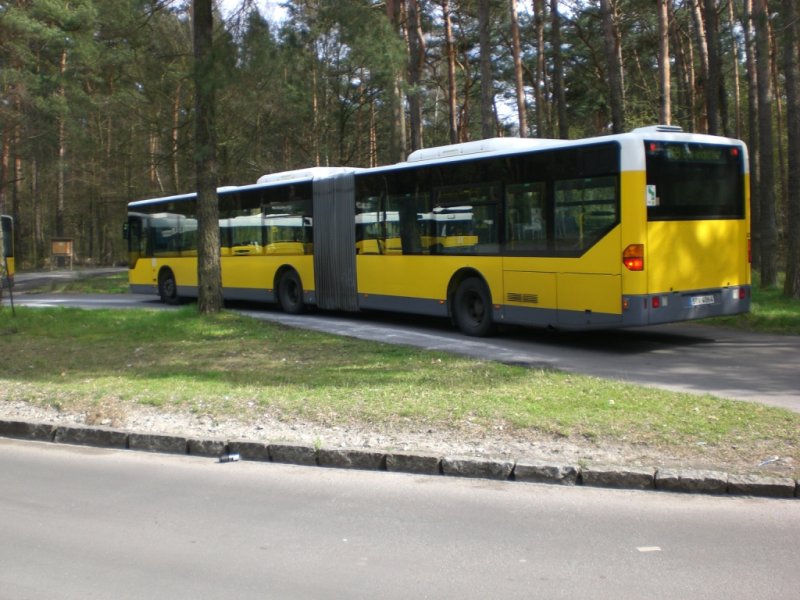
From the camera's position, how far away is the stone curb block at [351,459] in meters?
7.18

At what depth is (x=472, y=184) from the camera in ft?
49.0

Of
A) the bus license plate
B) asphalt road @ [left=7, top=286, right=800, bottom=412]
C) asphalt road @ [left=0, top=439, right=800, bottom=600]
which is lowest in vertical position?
asphalt road @ [left=0, top=439, right=800, bottom=600]

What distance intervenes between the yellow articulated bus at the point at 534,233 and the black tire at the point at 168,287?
5320 mm

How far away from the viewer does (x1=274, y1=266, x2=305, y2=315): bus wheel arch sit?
19.6 meters

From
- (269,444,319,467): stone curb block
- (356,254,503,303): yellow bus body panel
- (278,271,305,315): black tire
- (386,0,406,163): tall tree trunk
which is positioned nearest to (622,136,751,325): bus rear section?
(356,254,503,303): yellow bus body panel

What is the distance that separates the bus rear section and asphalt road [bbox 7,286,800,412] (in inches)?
27.1

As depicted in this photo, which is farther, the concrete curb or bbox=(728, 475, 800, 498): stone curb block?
the concrete curb

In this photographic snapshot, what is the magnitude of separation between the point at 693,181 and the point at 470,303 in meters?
4.52

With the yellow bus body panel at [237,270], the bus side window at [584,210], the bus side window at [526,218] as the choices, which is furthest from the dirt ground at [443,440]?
the yellow bus body panel at [237,270]

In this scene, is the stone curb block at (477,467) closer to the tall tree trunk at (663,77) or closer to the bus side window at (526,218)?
the bus side window at (526,218)

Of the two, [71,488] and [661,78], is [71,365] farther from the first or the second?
[661,78]

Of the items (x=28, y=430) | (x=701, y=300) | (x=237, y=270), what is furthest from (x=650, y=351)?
(x=237, y=270)

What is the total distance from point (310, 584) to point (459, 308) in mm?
10766

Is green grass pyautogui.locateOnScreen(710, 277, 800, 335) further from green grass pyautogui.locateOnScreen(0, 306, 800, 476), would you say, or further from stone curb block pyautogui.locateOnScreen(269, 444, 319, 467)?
stone curb block pyautogui.locateOnScreen(269, 444, 319, 467)
